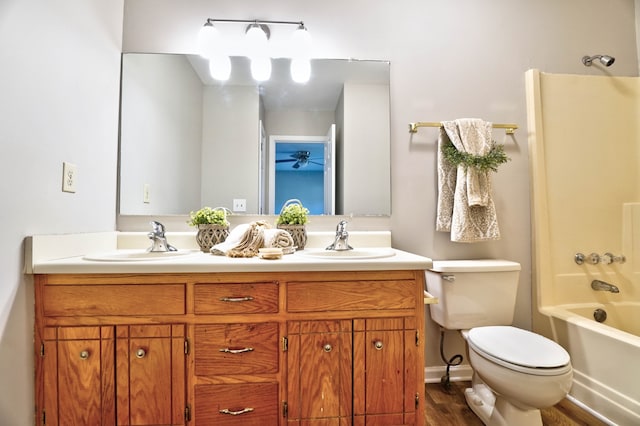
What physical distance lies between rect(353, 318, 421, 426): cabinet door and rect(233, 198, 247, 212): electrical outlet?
89 centimetres

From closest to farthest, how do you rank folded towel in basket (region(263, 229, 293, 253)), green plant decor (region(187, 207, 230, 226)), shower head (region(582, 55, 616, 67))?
folded towel in basket (region(263, 229, 293, 253))
green plant decor (region(187, 207, 230, 226))
shower head (region(582, 55, 616, 67))

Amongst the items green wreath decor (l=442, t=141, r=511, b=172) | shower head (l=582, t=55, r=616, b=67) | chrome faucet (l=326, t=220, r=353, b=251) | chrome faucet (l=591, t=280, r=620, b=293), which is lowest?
chrome faucet (l=591, t=280, r=620, b=293)

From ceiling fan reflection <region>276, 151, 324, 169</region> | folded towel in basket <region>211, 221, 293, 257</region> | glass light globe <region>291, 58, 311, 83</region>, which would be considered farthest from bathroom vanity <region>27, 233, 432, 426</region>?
glass light globe <region>291, 58, 311, 83</region>

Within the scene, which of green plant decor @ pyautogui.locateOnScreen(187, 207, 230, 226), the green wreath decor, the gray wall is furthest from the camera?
the green wreath decor

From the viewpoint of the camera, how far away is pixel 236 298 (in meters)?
1.09

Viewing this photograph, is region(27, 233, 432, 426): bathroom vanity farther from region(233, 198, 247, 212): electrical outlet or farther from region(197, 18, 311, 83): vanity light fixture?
region(197, 18, 311, 83): vanity light fixture

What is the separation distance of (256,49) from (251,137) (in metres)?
0.49

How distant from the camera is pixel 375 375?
1.12 m

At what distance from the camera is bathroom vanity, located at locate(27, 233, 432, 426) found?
104 cm

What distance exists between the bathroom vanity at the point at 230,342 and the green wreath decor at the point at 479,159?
0.78 metres

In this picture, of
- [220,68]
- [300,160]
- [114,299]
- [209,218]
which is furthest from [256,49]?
[114,299]

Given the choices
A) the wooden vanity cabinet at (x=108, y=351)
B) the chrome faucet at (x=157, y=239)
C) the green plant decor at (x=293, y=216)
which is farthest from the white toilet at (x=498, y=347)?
the chrome faucet at (x=157, y=239)

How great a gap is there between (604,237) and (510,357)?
48.7 inches

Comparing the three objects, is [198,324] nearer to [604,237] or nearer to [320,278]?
[320,278]
